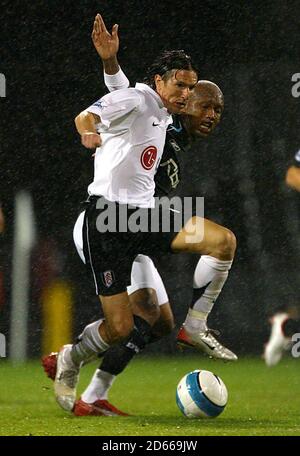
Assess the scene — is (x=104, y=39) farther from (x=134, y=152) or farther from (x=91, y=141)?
(x=91, y=141)

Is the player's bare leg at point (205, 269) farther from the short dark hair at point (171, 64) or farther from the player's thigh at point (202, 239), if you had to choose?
the short dark hair at point (171, 64)

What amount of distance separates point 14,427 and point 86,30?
537cm

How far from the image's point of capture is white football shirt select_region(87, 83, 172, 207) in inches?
275

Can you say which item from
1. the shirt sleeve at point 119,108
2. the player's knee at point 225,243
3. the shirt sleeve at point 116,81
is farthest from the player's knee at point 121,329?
the shirt sleeve at point 116,81

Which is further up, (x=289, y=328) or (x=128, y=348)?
(x=128, y=348)

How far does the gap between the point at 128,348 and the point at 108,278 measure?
532 millimetres

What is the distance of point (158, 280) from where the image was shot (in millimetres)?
7406

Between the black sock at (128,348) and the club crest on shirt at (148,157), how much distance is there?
891 millimetres

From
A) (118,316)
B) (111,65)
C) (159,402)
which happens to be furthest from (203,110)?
(159,402)

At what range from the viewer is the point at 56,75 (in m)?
11.1

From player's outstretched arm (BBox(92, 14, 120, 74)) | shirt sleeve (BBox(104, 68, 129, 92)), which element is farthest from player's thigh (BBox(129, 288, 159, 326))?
player's outstretched arm (BBox(92, 14, 120, 74))

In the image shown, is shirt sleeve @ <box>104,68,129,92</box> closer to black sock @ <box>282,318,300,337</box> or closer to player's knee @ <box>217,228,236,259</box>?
player's knee @ <box>217,228,236,259</box>

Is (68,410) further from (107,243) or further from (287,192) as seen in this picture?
(287,192)

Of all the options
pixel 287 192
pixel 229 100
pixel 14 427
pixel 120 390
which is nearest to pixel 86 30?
pixel 229 100
